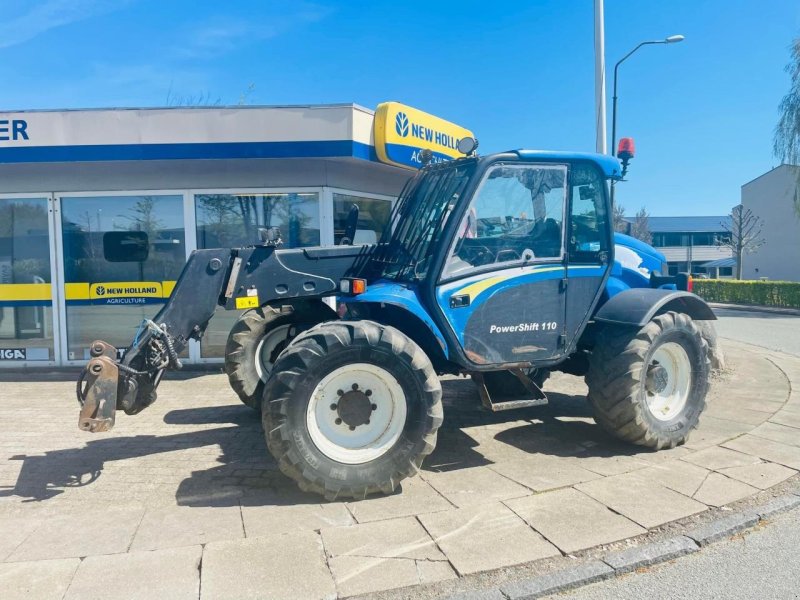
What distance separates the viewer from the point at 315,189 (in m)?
8.80

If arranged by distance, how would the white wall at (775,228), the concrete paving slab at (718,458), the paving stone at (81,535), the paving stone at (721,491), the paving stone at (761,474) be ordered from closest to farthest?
the paving stone at (81,535) < the paving stone at (721,491) < the paving stone at (761,474) < the concrete paving slab at (718,458) < the white wall at (775,228)

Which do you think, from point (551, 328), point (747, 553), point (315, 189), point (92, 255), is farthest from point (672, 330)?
point (92, 255)

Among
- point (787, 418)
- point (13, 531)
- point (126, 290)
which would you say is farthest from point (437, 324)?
point (126, 290)

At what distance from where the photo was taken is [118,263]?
8938 mm

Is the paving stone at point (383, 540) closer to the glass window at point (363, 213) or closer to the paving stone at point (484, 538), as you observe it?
the paving stone at point (484, 538)

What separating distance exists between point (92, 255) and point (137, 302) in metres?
0.98

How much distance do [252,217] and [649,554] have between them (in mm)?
7093

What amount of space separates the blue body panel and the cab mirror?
5382 millimetres

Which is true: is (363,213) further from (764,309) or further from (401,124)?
(764,309)

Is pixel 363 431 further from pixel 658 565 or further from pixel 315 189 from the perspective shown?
pixel 315 189

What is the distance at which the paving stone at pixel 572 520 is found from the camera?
11.9 ft

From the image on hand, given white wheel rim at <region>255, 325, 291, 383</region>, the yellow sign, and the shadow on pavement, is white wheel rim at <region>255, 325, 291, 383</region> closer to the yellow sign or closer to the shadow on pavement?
the shadow on pavement

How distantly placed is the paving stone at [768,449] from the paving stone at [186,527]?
14.1ft

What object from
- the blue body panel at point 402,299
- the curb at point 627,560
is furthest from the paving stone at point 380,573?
the blue body panel at point 402,299
